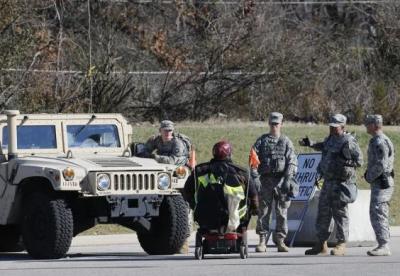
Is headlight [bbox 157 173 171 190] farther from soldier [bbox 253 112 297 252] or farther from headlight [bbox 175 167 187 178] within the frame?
soldier [bbox 253 112 297 252]

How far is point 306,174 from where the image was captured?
59.8 feet

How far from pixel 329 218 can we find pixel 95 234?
5.24 metres

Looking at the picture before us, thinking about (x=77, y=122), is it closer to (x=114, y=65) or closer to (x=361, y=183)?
(x=361, y=183)

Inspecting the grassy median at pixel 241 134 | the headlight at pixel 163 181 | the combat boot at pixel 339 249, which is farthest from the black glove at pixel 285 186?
the grassy median at pixel 241 134

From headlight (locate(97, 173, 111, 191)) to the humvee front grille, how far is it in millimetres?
81

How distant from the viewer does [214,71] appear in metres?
30.1

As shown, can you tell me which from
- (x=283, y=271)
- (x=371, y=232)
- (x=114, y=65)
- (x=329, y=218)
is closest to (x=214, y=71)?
(x=114, y=65)

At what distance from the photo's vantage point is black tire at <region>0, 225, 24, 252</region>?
1656 centimetres

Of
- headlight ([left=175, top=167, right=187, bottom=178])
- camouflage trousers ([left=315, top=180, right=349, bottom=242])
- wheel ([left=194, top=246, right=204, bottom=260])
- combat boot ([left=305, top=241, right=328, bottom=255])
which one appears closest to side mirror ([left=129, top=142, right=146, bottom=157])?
headlight ([left=175, top=167, right=187, bottom=178])

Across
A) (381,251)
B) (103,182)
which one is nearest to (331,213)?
(381,251)

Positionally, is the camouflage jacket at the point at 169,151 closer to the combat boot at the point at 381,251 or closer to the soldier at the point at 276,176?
the soldier at the point at 276,176

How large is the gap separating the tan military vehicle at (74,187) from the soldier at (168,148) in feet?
1.03

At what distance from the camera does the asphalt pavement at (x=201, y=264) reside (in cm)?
1348

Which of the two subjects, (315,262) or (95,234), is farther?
(95,234)
